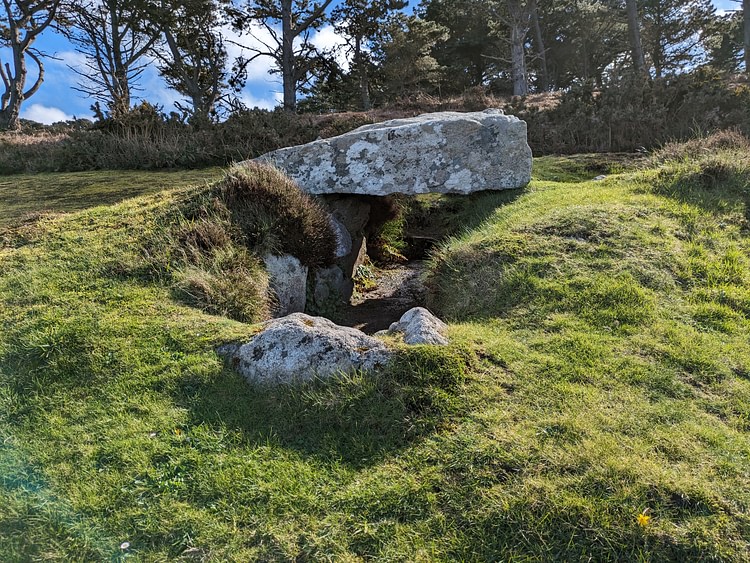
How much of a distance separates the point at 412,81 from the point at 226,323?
2685 centimetres

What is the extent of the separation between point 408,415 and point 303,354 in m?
1.07

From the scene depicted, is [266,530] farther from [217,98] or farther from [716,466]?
[217,98]

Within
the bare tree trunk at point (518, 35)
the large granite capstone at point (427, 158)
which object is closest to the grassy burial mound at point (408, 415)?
the large granite capstone at point (427, 158)

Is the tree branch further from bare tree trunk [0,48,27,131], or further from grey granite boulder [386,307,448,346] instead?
grey granite boulder [386,307,448,346]

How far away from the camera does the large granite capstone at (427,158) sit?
7.16 m

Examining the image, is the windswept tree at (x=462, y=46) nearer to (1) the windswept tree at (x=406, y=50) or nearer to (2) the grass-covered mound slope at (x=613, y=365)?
(1) the windswept tree at (x=406, y=50)

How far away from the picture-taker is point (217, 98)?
87.8 ft

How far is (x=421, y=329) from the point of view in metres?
3.93

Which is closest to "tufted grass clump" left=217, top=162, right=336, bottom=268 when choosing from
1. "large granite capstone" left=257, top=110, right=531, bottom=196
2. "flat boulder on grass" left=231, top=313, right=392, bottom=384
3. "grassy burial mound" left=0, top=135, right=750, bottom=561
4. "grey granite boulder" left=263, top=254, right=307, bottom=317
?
"grey granite boulder" left=263, top=254, right=307, bottom=317

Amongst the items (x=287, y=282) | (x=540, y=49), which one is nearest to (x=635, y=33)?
(x=540, y=49)

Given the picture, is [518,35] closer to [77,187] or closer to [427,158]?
[427,158]

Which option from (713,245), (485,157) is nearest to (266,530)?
(713,245)

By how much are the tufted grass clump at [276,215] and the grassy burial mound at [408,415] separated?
0.51m

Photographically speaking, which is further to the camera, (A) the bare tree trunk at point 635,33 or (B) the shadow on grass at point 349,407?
(A) the bare tree trunk at point 635,33
